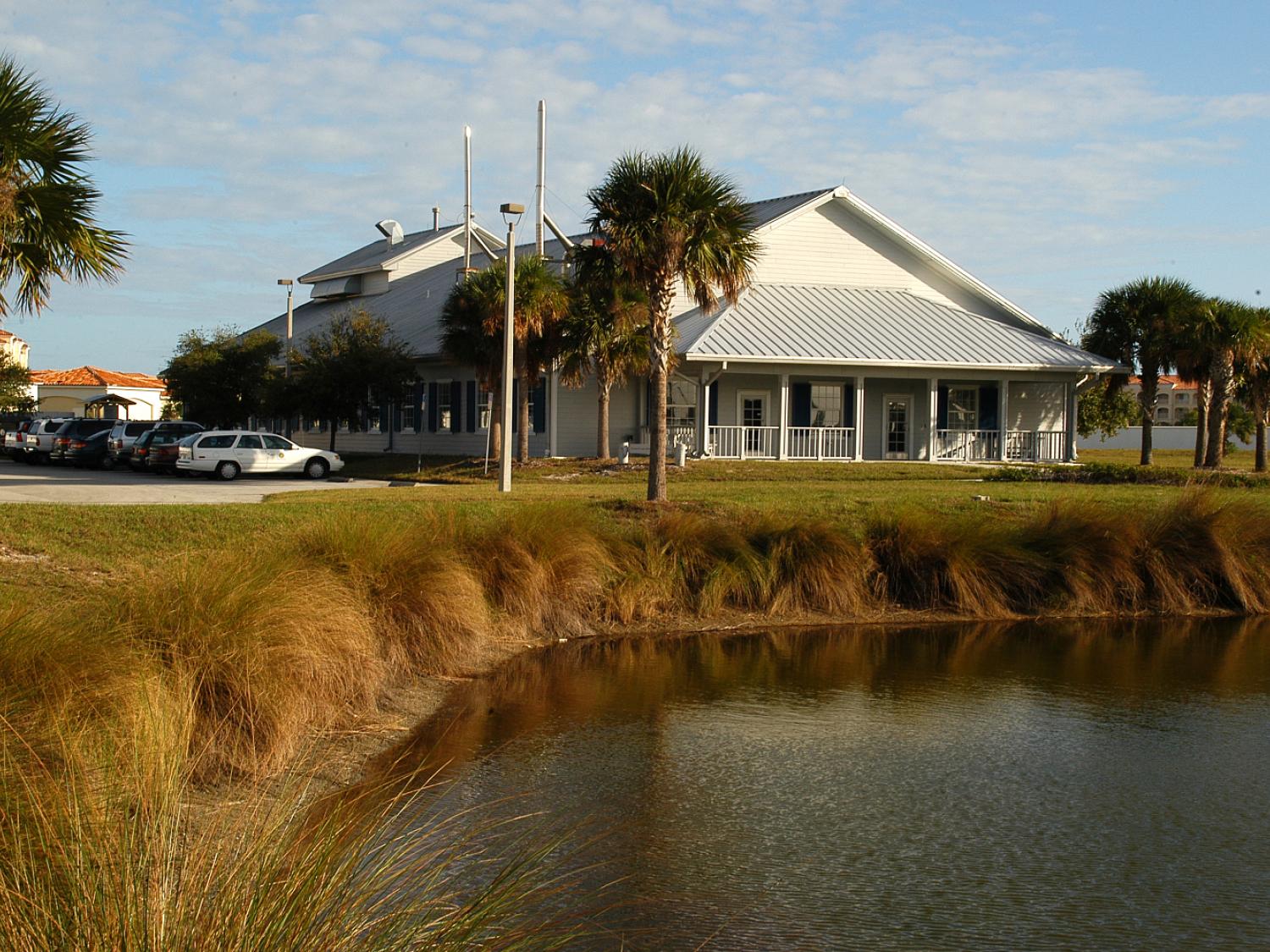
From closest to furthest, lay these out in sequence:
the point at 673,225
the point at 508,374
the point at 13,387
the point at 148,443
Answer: the point at 673,225 → the point at 508,374 → the point at 148,443 → the point at 13,387

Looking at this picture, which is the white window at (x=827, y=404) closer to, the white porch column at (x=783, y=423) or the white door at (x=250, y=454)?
the white porch column at (x=783, y=423)

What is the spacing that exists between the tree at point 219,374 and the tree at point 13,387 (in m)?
27.4

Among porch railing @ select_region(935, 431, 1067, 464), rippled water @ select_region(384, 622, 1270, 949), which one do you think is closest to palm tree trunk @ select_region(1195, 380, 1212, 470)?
porch railing @ select_region(935, 431, 1067, 464)

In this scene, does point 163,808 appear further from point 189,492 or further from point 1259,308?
point 1259,308

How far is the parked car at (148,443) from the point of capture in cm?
3672

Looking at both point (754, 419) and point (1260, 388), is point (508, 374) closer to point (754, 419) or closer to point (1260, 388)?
point (754, 419)

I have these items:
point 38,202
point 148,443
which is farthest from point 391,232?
point 38,202

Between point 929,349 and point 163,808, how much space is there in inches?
1350

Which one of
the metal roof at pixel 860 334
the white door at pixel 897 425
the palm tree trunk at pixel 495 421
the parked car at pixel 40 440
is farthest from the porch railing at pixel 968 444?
the parked car at pixel 40 440

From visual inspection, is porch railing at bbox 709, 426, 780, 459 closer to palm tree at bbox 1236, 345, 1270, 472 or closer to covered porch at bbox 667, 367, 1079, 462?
covered porch at bbox 667, 367, 1079, 462

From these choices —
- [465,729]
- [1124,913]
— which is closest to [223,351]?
[465,729]

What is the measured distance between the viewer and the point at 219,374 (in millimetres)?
47875

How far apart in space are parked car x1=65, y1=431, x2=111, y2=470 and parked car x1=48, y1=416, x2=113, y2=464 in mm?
184

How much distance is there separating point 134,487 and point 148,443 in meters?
10.0
